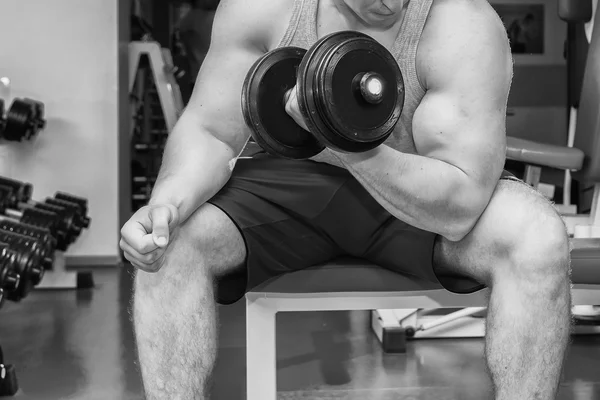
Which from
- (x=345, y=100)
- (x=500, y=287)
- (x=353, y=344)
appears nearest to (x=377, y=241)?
(x=500, y=287)

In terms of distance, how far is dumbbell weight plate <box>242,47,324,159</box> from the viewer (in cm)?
119

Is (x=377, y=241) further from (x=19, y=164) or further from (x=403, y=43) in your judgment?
(x=19, y=164)

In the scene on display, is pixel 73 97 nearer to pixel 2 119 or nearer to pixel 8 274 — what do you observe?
pixel 2 119

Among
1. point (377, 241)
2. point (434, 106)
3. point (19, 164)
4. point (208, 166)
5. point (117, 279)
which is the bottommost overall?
point (117, 279)

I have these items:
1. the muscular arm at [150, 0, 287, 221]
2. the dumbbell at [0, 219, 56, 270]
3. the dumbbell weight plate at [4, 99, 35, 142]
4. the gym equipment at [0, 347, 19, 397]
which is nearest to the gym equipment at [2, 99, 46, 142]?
the dumbbell weight plate at [4, 99, 35, 142]

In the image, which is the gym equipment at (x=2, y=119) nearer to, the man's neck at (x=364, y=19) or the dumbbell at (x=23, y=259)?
the dumbbell at (x=23, y=259)

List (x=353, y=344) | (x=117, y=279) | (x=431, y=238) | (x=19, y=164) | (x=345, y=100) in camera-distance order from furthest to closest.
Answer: (x=19, y=164) < (x=117, y=279) < (x=353, y=344) < (x=431, y=238) < (x=345, y=100)

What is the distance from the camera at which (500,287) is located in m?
1.19

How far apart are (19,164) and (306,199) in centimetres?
329

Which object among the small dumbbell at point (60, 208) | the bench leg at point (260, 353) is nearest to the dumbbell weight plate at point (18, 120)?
the small dumbbell at point (60, 208)

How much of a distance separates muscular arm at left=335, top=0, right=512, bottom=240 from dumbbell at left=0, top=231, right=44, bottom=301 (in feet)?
3.87

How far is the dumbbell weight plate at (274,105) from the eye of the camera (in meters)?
1.19

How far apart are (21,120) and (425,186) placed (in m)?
2.97

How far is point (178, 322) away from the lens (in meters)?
1.21
